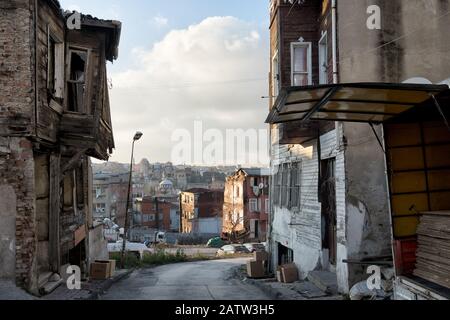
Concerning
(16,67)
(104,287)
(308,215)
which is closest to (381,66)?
(308,215)

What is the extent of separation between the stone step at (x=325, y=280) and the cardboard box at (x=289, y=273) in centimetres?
141

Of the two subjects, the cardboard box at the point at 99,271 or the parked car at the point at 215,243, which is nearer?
the cardboard box at the point at 99,271

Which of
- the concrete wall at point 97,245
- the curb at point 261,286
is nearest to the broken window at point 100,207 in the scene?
the concrete wall at point 97,245

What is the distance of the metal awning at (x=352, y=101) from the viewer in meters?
7.18

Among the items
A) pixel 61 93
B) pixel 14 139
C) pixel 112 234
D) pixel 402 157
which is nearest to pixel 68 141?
pixel 61 93

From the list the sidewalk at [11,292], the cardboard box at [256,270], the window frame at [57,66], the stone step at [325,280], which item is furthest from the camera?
the cardboard box at [256,270]

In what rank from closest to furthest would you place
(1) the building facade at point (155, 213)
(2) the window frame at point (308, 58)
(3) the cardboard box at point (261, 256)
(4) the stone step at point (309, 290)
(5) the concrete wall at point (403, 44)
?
(5) the concrete wall at point (403, 44) < (4) the stone step at point (309, 290) < (2) the window frame at point (308, 58) < (3) the cardboard box at point (261, 256) < (1) the building facade at point (155, 213)

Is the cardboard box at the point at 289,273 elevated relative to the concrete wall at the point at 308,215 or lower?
lower

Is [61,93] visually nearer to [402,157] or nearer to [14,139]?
[14,139]

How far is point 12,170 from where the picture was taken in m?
10.7

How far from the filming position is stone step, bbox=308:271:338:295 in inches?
504

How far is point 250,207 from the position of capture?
60.5 m

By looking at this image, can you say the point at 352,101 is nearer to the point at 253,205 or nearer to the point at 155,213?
the point at 253,205

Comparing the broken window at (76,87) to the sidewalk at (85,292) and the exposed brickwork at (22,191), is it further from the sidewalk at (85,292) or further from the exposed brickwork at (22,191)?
the sidewalk at (85,292)
